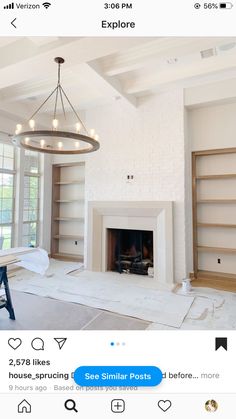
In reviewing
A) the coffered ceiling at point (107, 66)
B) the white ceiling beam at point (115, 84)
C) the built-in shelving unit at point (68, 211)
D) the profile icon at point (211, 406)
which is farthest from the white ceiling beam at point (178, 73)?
the profile icon at point (211, 406)

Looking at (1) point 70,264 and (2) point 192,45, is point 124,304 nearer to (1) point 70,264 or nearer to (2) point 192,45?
(1) point 70,264

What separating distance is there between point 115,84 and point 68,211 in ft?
9.67

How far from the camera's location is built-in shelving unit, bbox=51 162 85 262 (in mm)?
5082

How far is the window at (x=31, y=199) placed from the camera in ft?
15.7

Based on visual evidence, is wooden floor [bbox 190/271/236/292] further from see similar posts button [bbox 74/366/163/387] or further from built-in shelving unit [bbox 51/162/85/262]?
see similar posts button [bbox 74/366/163/387]

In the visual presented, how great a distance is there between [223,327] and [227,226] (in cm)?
176

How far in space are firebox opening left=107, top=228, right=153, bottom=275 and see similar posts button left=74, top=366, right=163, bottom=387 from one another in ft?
11.1

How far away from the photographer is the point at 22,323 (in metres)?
2.25

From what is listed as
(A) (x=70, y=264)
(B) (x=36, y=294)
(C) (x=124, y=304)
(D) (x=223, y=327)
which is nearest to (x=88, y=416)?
(D) (x=223, y=327)

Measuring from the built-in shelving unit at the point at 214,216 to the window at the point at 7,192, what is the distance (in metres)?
3.45

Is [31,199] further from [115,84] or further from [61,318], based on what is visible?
[61,318]

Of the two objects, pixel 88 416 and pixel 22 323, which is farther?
pixel 22 323

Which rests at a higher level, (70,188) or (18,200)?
(70,188)

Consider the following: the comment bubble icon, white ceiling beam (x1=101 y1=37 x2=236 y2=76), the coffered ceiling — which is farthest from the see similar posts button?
white ceiling beam (x1=101 y1=37 x2=236 y2=76)
